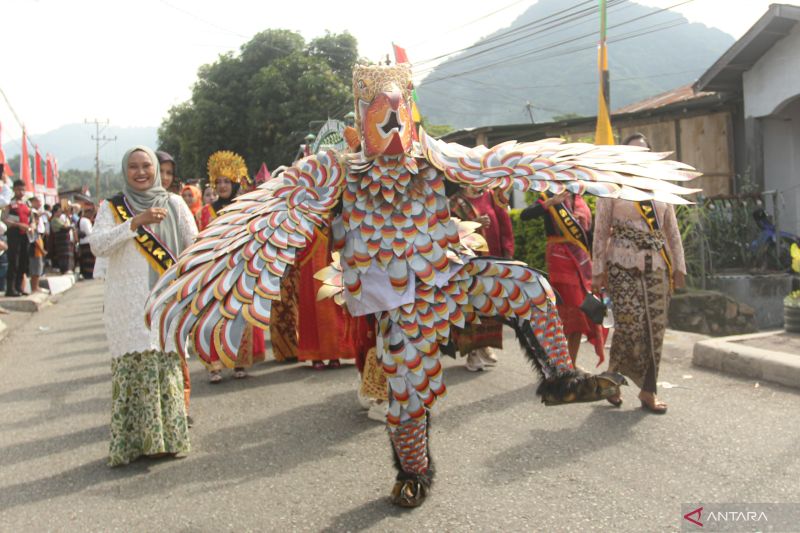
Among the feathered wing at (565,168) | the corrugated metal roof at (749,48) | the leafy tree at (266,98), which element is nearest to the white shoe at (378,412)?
the feathered wing at (565,168)

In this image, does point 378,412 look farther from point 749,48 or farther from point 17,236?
point 17,236

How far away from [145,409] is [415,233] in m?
2.16

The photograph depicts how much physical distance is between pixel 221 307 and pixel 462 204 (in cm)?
326

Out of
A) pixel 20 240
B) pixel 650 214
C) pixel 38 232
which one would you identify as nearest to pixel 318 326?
pixel 650 214

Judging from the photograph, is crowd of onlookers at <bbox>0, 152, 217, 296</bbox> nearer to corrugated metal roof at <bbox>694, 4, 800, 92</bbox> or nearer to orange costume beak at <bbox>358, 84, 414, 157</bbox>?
orange costume beak at <bbox>358, 84, 414, 157</bbox>

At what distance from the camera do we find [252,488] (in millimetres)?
3820

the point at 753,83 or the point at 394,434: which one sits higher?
the point at 753,83

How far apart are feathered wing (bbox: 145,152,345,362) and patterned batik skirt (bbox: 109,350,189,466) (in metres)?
1.60

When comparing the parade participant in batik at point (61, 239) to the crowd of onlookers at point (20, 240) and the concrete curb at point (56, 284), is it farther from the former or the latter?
the concrete curb at point (56, 284)

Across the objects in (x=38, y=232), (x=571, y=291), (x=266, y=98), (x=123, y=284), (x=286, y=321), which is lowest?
(x=286, y=321)

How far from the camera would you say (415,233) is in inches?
129

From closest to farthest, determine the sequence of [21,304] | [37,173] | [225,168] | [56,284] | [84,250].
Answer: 1. [225,168]
2. [21,304]
3. [56,284]
4. [84,250]
5. [37,173]

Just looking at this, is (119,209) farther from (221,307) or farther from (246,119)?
(246,119)

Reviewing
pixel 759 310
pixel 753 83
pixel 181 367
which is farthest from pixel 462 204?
pixel 753 83
